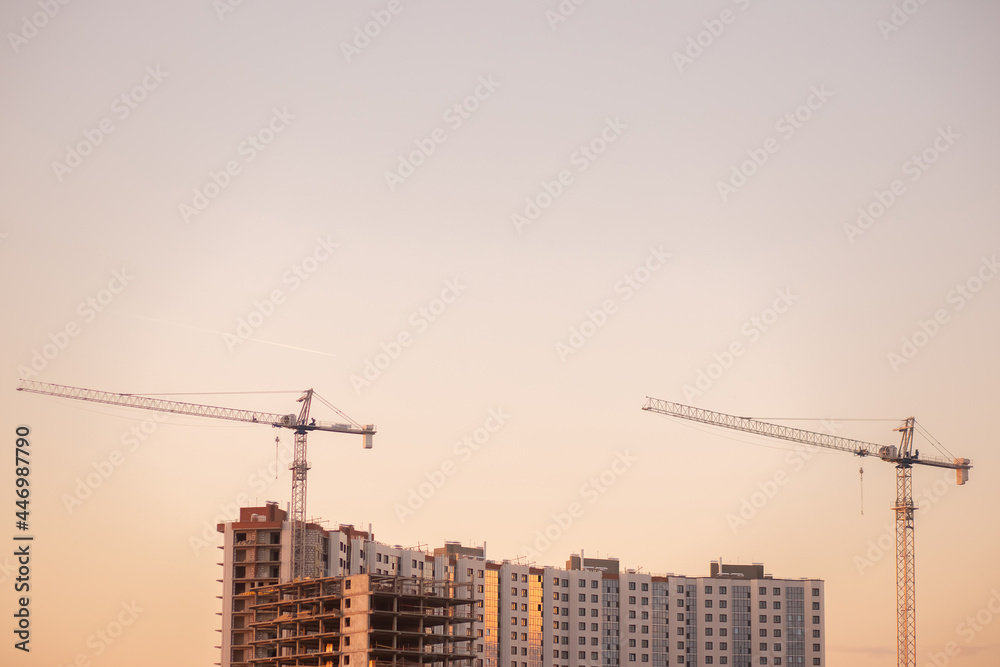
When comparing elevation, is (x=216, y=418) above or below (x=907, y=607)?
above

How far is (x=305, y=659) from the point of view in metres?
122

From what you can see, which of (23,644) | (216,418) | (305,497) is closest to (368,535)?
(305,497)

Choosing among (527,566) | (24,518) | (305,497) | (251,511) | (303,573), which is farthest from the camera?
(527,566)

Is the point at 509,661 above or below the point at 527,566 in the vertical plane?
below

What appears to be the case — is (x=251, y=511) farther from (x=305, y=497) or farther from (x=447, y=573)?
(x=447, y=573)

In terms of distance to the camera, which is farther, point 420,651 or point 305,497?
point 305,497

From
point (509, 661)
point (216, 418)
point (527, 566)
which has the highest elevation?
point (216, 418)

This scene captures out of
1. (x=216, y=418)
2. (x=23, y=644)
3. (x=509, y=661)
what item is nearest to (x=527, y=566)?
(x=509, y=661)

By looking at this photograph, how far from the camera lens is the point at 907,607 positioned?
185125mm

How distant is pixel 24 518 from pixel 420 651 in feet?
109

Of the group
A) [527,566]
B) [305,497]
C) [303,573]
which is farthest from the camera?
[527,566]

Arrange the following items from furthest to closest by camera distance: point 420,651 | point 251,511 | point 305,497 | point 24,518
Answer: point 305,497 < point 251,511 < point 420,651 < point 24,518

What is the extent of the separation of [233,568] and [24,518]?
5608 centimetres

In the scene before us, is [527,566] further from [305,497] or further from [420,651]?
[420,651]
